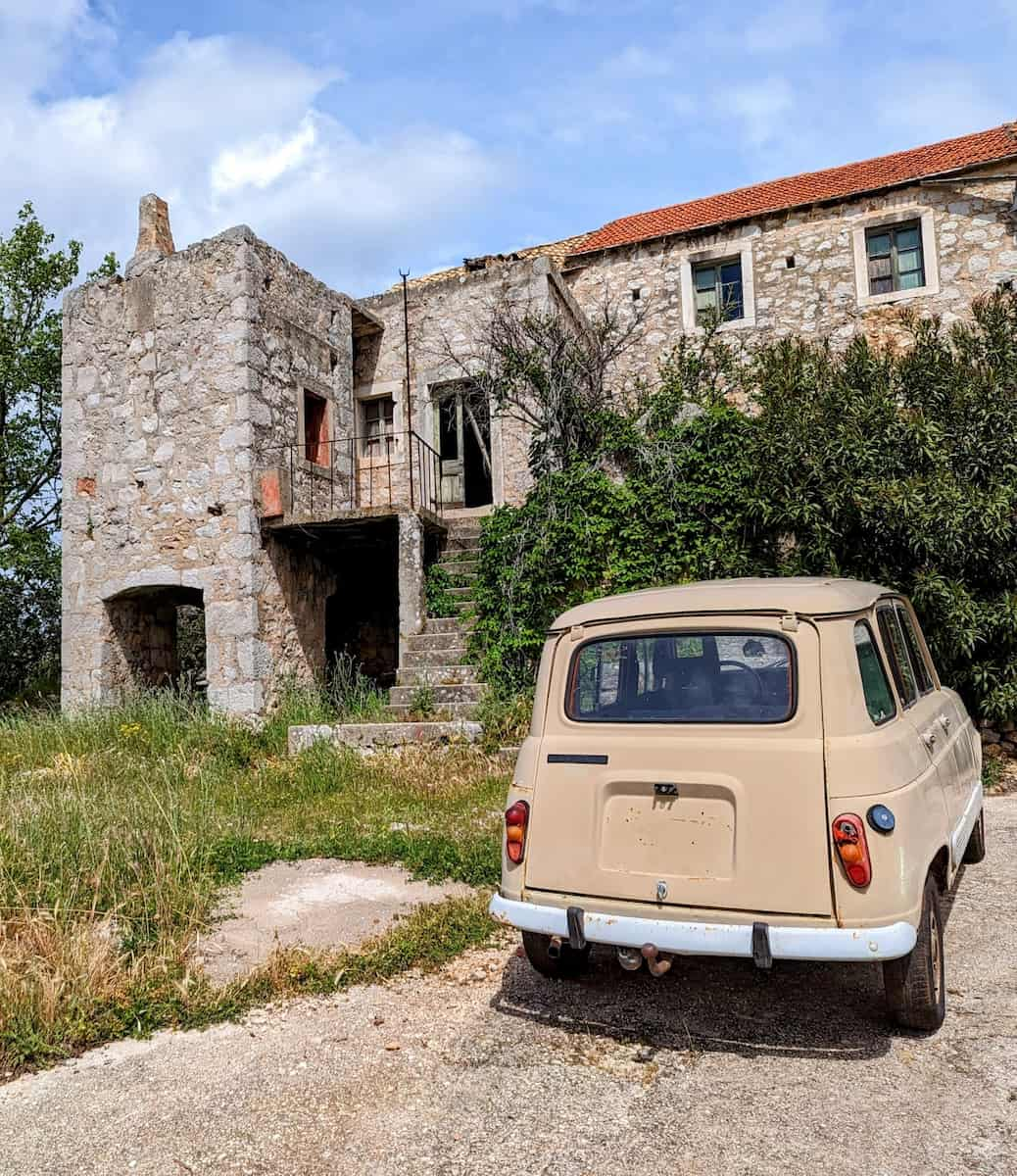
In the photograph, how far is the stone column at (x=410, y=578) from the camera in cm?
1011

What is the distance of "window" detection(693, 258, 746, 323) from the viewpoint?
48.4 feet

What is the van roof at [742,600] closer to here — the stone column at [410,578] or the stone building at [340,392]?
the stone building at [340,392]

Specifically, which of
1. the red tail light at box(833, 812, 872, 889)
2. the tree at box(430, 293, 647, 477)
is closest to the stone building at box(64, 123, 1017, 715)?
the tree at box(430, 293, 647, 477)

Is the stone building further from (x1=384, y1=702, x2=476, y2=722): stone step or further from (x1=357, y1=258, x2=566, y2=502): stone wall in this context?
(x1=384, y1=702, x2=476, y2=722): stone step

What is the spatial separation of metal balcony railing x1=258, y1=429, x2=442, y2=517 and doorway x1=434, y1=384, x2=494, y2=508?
1.03 ft

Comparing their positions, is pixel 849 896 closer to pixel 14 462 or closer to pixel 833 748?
pixel 833 748

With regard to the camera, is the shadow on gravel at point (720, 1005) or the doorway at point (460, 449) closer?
the shadow on gravel at point (720, 1005)

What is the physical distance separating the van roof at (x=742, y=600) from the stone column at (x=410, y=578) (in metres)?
→ 6.47

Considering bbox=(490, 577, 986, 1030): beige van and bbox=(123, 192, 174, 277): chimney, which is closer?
bbox=(490, 577, 986, 1030): beige van

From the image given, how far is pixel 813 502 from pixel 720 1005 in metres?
6.09

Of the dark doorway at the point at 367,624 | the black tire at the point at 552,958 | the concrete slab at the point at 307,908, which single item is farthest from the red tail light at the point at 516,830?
the dark doorway at the point at 367,624

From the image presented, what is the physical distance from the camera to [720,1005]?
340 centimetres

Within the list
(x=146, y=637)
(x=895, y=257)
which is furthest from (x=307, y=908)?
(x=895, y=257)

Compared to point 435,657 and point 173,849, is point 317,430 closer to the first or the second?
point 435,657
